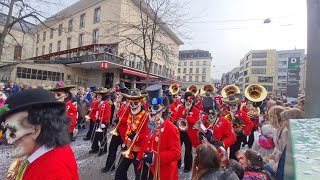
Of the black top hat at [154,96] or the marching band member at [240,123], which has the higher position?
the black top hat at [154,96]

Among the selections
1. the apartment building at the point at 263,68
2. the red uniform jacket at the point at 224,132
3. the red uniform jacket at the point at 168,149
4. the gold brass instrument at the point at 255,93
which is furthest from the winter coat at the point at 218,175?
the apartment building at the point at 263,68

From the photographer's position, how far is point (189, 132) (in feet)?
20.4

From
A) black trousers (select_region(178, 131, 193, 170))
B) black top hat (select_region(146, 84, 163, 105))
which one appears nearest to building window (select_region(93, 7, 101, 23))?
black trousers (select_region(178, 131, 193, 170))

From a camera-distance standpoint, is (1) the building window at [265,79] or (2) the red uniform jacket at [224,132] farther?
(1) the building window at [265,79]

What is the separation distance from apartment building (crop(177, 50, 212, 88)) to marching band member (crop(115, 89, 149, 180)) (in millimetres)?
86231

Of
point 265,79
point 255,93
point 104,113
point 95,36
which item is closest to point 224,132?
point 104,113

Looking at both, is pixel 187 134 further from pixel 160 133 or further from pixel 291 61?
pixel 291 61

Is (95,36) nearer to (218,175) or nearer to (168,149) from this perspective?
(168,149)

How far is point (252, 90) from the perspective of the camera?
30.5ft

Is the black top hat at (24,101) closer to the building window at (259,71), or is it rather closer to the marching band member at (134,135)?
the marching band member at (134,135)

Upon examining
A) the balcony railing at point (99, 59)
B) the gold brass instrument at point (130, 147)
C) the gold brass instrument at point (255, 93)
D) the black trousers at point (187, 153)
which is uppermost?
the balcony railing at point (99, 59)

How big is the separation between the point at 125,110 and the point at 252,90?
5395 millimetres

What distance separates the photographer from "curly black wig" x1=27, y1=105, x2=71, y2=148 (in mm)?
1689

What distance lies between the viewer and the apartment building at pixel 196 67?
9269cm
